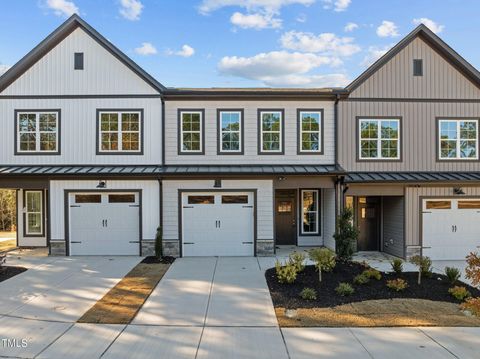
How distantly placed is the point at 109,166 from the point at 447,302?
11.0m

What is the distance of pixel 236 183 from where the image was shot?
509 inches

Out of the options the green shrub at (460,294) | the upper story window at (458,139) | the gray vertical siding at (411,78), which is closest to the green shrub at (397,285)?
the green shrub at (460,294)

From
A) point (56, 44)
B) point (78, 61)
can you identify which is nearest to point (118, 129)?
point (78, 61)

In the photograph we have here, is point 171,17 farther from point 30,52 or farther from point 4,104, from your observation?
point 4,104

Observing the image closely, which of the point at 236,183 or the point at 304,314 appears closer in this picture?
the point at 304,314

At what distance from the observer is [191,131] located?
13344mm

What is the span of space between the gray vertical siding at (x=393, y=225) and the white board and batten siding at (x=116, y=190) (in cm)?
857

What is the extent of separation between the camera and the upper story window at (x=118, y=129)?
13.2 metres

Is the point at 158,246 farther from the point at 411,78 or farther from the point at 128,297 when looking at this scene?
the point at 411,78

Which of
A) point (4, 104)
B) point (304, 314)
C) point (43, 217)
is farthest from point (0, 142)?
point (304, 314)

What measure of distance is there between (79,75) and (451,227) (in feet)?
47.1

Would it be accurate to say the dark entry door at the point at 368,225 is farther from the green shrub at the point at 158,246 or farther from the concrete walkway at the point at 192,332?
the green shrub at the point at 158,246

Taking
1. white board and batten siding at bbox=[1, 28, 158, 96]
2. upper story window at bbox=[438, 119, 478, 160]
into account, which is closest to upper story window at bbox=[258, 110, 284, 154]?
white board and batten siding at bbox=[1, 28, 158, 96]

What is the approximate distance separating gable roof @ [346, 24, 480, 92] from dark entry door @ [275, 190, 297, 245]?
4.76 metres
